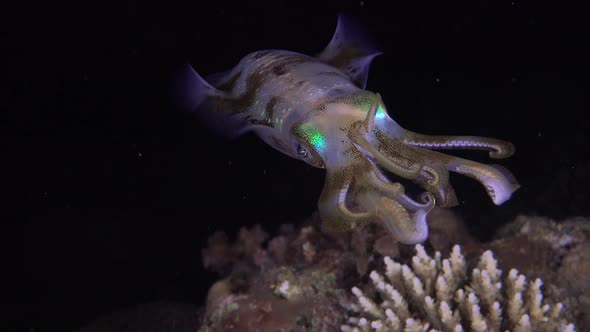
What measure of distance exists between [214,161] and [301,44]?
3299mm

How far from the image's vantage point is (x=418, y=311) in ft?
11.6

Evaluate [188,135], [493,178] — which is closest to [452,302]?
[493,178]

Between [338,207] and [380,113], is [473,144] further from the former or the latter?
[338,207]

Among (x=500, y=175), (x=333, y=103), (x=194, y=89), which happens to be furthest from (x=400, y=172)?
(x=194, y=89)

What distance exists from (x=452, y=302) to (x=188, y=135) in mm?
7023

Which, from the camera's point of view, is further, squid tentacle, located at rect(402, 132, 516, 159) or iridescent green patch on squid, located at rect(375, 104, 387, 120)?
iridescent green patch on squid, located at rect(375, 104, 387, 120)

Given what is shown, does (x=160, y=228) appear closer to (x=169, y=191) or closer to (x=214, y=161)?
(x=169, y=191)

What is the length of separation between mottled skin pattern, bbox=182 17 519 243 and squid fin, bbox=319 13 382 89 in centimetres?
87

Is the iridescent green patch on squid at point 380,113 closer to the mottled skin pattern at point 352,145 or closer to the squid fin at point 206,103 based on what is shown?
the mottled skin pattern at point 352,145

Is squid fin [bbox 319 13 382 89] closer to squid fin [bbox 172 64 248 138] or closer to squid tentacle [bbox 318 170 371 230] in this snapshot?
squid fin [bbox 172 64 248 138]

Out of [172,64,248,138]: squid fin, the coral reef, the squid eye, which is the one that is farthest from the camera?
[172,64,248,138]: squid fin

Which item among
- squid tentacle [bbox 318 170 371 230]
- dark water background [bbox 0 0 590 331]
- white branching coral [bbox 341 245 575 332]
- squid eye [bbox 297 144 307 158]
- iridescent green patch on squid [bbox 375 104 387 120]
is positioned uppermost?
iridescent green patch on squid [bbox 375 104 387 120]

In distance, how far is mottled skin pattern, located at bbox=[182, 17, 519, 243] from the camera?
8.38 feet

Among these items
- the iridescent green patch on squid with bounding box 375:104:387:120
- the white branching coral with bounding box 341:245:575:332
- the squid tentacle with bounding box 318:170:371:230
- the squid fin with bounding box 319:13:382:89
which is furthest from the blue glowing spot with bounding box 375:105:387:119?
the squid fin with bounding box 319:13:382:89
